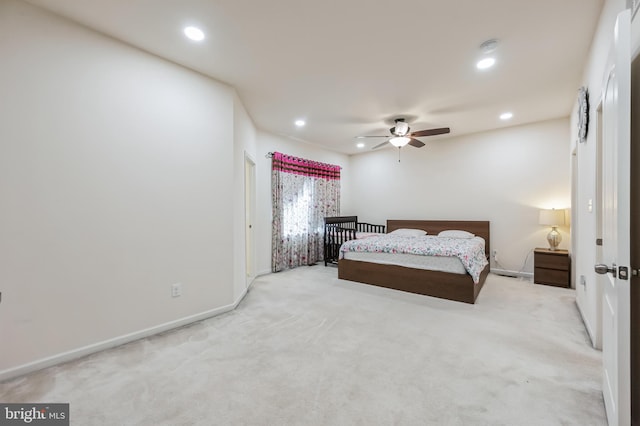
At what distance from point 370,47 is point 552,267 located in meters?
4.13

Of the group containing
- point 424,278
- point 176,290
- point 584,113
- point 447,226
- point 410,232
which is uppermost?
point 584,113

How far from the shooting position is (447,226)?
5391mm

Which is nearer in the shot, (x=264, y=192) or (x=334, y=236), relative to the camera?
(x=264, y=192)

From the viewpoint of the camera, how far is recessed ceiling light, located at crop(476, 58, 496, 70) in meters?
2.69

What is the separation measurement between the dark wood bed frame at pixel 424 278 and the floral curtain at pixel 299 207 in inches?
49.8

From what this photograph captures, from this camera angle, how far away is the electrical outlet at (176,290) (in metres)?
2.72

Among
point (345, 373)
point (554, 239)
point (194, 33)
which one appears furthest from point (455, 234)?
point (194, 33)

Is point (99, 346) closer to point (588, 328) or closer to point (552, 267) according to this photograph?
point (588, 328)

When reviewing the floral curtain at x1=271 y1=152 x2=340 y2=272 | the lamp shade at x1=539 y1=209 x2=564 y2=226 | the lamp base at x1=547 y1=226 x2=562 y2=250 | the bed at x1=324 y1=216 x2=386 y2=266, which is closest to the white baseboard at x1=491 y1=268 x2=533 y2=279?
the lamp base at x1=547 y1=226 x2=562 y2=250

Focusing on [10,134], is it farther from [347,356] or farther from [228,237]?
[347,356]

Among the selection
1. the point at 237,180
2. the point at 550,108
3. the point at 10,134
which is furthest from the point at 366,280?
the point at 10,134

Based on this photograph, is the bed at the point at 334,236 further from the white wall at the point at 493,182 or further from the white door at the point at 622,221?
the white door at the point at 622,221

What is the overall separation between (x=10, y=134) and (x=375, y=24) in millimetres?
2861

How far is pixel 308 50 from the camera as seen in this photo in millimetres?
2549
